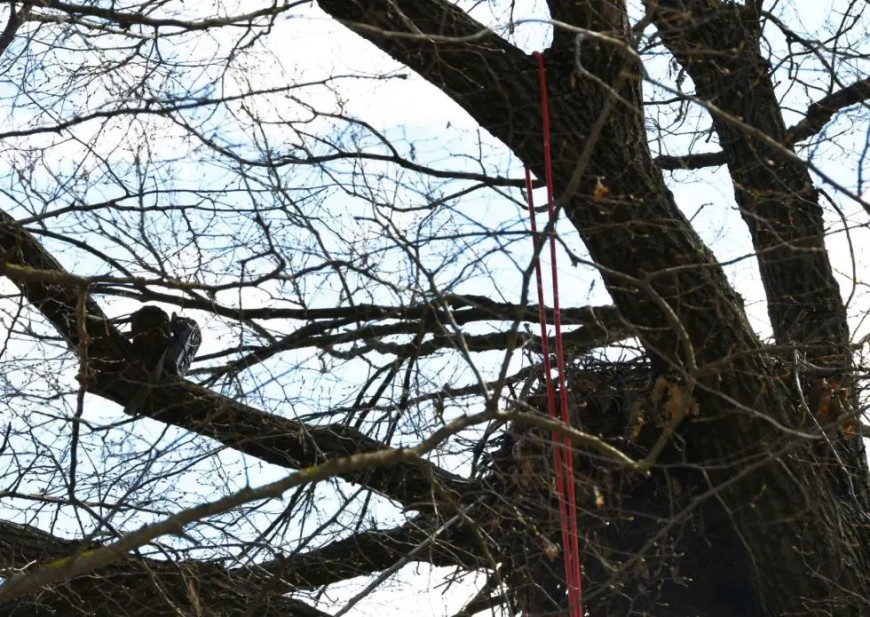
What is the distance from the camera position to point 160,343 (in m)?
5.93

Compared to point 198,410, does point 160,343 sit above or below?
above

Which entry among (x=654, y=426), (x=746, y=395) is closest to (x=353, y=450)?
(x=654, y=426)

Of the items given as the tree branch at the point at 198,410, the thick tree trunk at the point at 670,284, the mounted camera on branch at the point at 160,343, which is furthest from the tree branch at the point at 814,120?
the mounted camera on branch at the point at 160,343

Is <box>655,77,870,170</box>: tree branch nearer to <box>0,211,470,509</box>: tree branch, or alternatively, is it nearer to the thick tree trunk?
the thick tree trunk

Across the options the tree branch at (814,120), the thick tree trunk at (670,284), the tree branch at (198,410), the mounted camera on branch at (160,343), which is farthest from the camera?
the tree branch at (814,120)

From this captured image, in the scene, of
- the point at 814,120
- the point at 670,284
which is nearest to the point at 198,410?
the point at 670,284

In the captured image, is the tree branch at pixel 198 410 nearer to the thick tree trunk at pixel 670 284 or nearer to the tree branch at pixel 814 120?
the thick tree trunk at pixel 670 284

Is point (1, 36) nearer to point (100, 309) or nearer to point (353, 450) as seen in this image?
point (100, 309)

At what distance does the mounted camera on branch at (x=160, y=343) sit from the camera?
5.82 meters

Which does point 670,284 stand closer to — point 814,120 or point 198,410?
point 814,120

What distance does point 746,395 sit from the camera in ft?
17.7

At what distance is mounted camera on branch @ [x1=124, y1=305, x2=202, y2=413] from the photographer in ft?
19.1

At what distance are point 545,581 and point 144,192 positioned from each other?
2.48 metres

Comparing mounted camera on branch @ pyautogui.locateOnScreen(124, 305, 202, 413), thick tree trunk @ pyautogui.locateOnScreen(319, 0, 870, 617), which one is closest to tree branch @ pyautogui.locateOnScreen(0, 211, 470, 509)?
mounted camera on branch @ pyautogui.locateOnScreen(124, 305, 202, 413)
